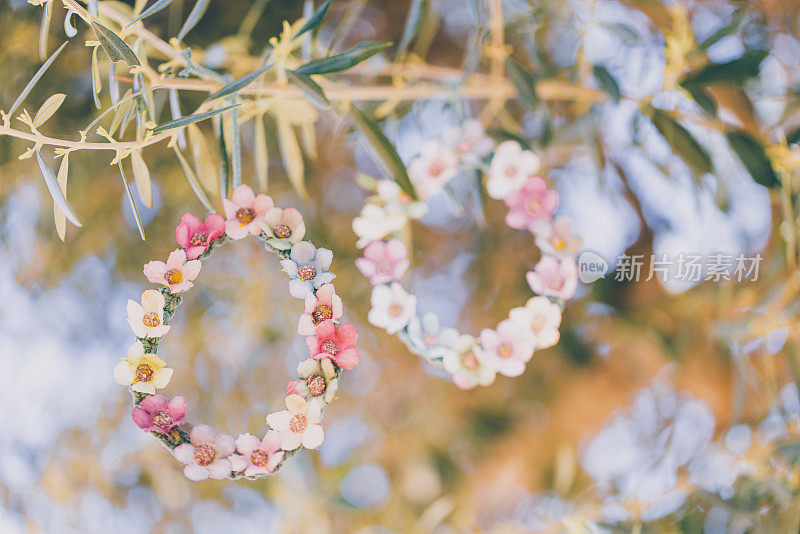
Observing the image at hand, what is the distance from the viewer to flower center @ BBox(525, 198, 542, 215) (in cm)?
64

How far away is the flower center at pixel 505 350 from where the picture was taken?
0.58 m

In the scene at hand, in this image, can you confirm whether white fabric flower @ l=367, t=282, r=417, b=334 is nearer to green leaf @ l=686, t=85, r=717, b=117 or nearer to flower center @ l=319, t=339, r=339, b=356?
flower center @ l=319, t=339, r=339, b=356

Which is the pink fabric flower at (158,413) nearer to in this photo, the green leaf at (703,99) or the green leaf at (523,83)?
the green leaf at (523,83)

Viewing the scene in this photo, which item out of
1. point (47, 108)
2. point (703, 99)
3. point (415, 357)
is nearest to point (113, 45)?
point (47, 108)

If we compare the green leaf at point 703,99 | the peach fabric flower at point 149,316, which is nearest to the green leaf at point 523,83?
the green leaf at point 703,99

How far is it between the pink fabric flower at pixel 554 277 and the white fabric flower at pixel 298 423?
0.29 meters

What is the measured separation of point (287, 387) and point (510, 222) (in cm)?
35

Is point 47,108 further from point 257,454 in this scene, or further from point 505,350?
point 505,350

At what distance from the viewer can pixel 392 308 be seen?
575 millimetres

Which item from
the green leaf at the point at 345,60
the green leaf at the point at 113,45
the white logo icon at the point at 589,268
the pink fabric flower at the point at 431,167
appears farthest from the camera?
the white logo icon at the point at 589,268

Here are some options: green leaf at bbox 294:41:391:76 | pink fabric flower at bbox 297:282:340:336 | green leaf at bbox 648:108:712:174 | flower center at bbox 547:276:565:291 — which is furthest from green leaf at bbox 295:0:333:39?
green leaf at bbox 648:108:712:174

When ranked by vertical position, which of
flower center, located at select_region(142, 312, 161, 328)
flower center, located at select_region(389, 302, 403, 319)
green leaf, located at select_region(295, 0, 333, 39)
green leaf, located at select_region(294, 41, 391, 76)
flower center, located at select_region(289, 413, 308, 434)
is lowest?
flower center, located at select_region(289, 413, 308, 434)

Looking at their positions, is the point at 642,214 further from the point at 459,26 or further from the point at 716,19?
the point at 459,26

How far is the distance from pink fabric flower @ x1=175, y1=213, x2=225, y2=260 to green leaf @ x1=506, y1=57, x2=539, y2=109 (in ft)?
1.53
